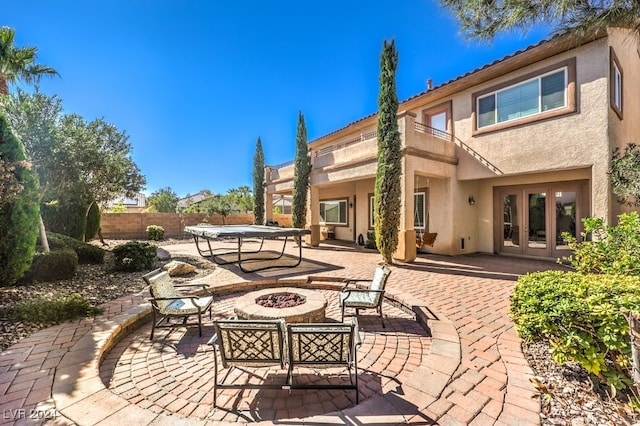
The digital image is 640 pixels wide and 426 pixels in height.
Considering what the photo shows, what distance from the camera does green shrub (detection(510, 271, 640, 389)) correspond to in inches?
94.8

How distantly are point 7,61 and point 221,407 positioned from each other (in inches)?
717

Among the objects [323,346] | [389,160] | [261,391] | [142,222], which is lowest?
[261,391]

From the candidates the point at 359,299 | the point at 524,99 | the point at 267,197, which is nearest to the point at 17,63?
the point at 267,197

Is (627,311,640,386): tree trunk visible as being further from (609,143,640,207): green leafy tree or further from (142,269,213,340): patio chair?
(609,143,640,207): green leafy tree

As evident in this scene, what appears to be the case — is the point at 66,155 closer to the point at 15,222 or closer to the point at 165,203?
the point at 15,222

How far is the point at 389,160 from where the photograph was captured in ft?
32.7

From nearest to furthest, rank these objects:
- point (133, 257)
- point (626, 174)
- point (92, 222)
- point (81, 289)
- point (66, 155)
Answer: point (81, 289)
point (626, 174)
point (133, 257)
point (66, 155)
point (92, 222)

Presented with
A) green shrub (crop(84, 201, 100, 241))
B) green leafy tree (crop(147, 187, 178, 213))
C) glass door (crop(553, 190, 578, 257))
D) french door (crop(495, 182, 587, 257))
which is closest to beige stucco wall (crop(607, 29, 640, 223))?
glass door (crop(553, 190, 578, 257))

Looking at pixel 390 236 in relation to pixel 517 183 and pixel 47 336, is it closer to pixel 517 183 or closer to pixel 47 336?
pixel 517 183

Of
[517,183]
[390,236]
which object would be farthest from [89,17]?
[517,183]

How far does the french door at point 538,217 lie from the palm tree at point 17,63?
20.9 meters

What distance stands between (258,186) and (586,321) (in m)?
19.7

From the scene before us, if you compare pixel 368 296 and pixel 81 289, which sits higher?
pixel 368 296

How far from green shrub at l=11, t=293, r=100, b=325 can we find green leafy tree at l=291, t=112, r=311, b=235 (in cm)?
1121
